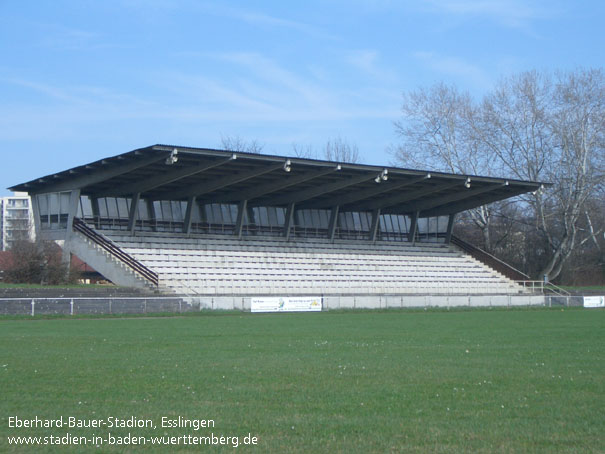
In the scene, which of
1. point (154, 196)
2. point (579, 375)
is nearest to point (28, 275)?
point (154, 196)

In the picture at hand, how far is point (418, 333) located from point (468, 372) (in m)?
10.3

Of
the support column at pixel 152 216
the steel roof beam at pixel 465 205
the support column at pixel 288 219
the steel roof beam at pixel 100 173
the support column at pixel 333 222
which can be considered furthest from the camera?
the support column at pixel 333 222

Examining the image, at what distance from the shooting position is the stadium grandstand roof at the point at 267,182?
4231 cm

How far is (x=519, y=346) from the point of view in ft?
59.2

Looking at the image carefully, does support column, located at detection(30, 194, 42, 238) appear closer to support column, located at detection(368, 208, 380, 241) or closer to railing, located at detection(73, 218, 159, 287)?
railing, located at detection(73, 218, 159, 287)

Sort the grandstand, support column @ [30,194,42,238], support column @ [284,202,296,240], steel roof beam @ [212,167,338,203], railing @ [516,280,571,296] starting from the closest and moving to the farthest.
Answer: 1. the grandstand
2. steel roof beam @ [212,167,338,203]
3. support column @ [30,194,42,238]
4. railing @ [516,280,571,296]
5. support column @ [284,202,296,240]

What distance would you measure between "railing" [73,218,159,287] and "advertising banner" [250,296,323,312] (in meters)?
6.94

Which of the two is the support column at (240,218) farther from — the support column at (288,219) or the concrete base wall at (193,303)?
the concrete base wall at (193,303)

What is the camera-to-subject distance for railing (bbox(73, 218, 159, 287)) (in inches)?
1670

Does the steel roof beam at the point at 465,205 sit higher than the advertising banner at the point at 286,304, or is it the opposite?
the steel roof beam at the point at 465,205

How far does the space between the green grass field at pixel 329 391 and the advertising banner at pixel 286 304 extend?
1866 cm

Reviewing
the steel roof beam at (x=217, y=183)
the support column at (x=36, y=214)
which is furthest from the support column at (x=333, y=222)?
the support column at (x=36, y=214)

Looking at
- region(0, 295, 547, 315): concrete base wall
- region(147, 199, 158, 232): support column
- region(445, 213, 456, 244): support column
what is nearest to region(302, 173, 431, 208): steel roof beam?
region(0, 295, 547, 315): concrete base wall

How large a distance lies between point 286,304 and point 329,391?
28981mm
